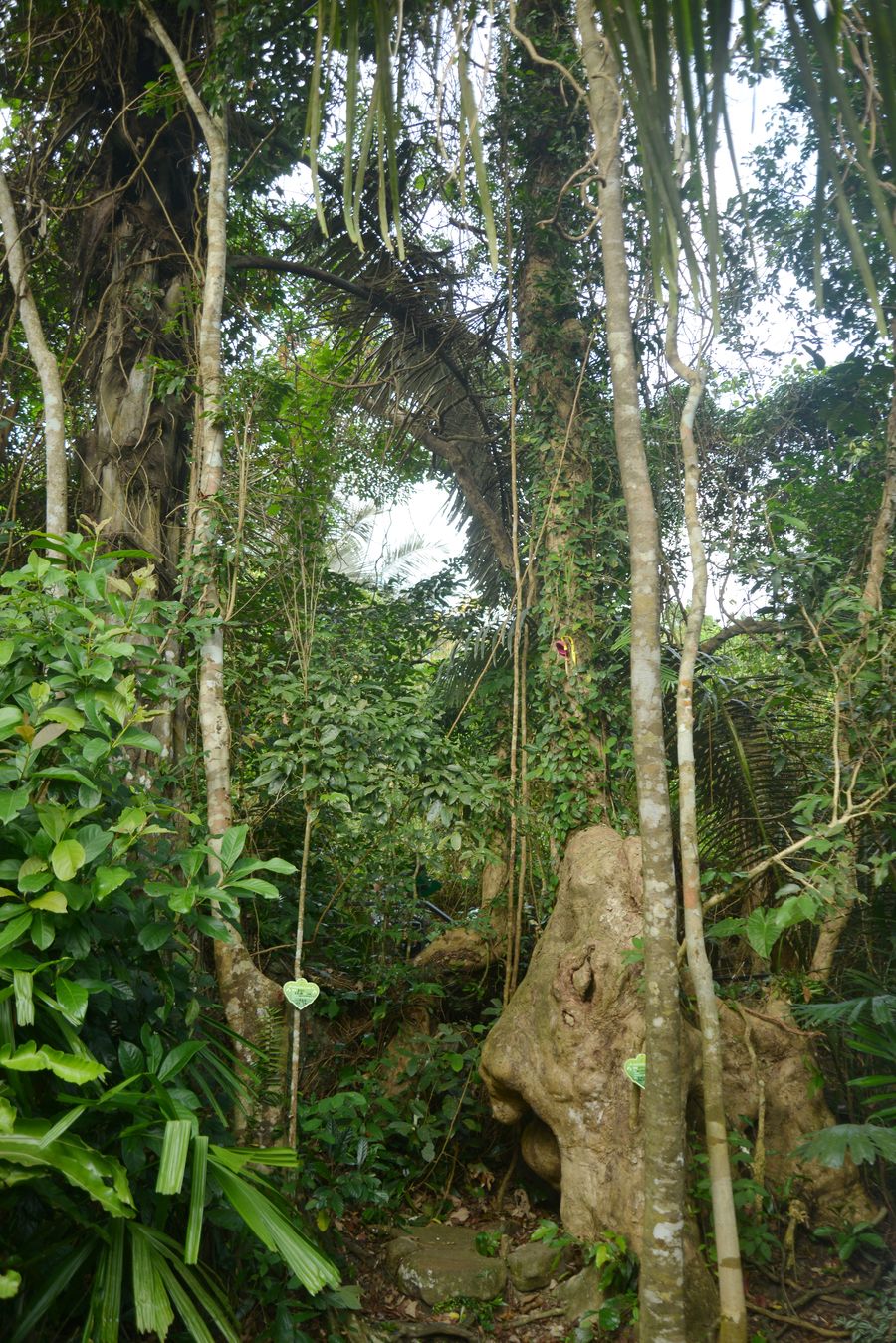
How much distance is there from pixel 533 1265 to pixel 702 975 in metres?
1.36

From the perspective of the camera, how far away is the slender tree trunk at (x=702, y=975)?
2947 mm

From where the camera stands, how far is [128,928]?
251 cm

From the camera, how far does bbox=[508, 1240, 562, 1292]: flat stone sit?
3.58 metres

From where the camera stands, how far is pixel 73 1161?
73.8 inches

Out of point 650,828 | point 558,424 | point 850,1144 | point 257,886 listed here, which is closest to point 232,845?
point 257,886

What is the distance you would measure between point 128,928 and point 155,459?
11.0ft

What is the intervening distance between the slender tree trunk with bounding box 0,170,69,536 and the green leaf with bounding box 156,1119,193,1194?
2712mm

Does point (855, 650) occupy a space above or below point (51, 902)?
above

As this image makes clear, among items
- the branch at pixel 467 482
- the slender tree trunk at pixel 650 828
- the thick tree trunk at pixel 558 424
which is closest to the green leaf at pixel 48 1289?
the slender tree trunk at pixel 650 828

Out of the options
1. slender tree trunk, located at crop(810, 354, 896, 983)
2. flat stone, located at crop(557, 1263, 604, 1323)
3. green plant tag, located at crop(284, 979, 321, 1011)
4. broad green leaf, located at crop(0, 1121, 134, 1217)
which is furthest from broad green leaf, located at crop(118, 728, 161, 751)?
slender tree trunk, located at crop(810, 354, 896, 983)

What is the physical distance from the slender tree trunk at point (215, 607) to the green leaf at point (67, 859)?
1.16 meters

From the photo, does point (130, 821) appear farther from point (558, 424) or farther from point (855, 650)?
point (558, 424)

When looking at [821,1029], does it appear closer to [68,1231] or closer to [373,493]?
[68,1231]

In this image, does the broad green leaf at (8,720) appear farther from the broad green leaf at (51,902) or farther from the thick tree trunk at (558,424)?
the thick tree trunk at (558,424)
